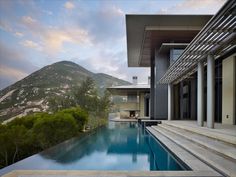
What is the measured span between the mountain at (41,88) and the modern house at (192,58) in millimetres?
21662

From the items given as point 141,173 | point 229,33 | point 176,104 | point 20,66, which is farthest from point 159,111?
point 20,66

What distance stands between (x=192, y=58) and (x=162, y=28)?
21.0ft

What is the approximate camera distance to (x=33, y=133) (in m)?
13.6

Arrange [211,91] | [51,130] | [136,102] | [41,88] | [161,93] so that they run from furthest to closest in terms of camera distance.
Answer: [41,88]
[136,102]
[161,93]
[51,130]
[211,91]

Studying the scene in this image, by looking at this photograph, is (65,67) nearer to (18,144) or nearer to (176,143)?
(18,144)

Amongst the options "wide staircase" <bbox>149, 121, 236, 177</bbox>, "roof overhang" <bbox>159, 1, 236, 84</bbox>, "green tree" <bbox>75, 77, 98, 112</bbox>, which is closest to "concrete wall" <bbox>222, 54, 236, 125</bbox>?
"roof overhang" <bbox>159, 1, 236, 84</bbox>

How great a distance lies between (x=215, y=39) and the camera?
866 centimetres

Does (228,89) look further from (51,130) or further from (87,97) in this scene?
(87,97)

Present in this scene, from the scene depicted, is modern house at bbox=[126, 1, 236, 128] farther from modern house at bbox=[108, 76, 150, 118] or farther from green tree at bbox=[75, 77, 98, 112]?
modern house at bbox=[108, 76, 150, 118]

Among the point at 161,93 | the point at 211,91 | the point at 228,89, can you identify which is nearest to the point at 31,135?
the point at 211,91

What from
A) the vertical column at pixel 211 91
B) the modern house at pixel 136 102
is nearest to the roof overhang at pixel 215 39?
the vertical column at pixel 211 91

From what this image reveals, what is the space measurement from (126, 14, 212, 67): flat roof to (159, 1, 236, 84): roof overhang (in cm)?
451

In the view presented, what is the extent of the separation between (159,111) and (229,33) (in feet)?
44.7

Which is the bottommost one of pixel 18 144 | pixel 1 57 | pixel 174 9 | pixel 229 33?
pixel 18 144
